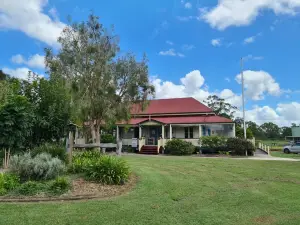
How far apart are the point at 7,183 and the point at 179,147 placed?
18.2 m

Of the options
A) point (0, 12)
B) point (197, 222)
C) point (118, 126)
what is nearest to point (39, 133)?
point (0, 12)

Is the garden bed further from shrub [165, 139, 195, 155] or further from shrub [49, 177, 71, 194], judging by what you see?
shrub [165, 139, 195, 155]

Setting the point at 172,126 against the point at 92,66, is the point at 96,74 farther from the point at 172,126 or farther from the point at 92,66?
the point at 172,126

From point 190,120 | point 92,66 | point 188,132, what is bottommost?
point 188,132

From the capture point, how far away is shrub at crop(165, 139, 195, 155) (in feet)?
75.9

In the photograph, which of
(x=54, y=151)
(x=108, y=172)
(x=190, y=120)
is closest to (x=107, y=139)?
(x=190, y=120)

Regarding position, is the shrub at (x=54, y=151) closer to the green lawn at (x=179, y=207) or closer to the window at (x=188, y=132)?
the green lawn at (x=179, y=207)

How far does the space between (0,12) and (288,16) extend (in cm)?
1831

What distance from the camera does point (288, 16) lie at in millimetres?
16609

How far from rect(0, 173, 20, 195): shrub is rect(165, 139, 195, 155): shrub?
700 inches

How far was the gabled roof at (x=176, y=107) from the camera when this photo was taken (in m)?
30.0

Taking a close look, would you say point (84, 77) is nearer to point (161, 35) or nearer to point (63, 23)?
point (63, 23)

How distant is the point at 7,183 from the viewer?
253 inches

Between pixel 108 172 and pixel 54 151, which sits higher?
pixel 54 151
